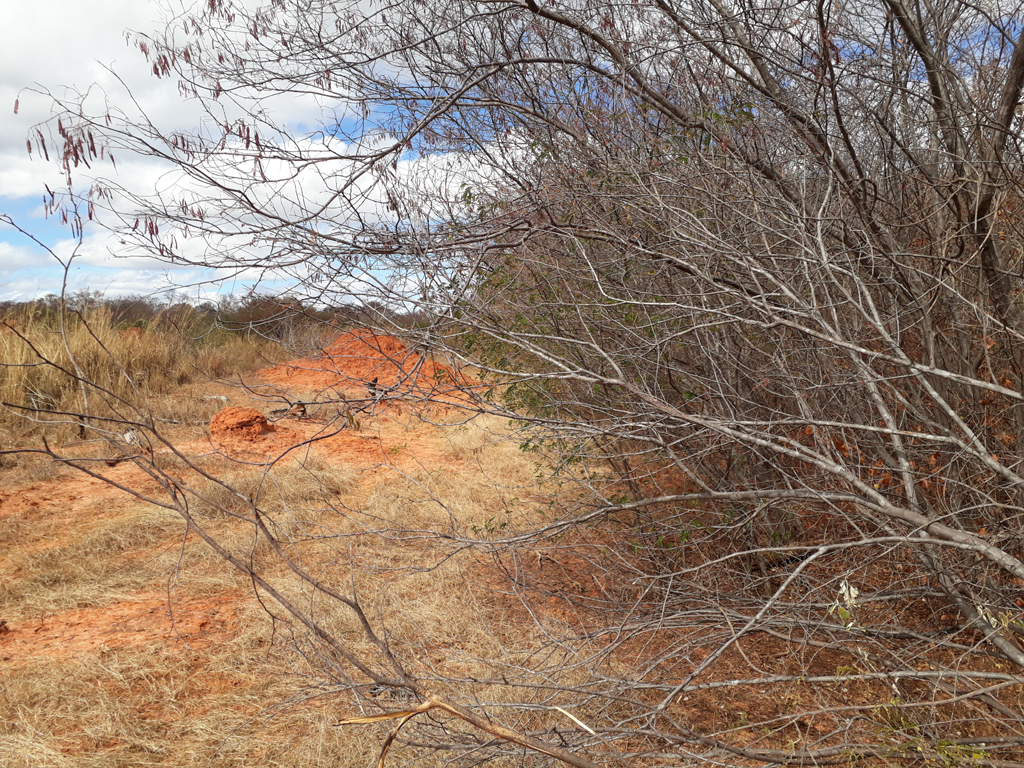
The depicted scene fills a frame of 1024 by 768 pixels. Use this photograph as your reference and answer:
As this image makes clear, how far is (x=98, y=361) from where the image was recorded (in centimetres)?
1013

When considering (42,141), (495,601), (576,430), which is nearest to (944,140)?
(576,430)

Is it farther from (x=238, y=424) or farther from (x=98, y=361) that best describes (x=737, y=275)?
(x=98, y=361)

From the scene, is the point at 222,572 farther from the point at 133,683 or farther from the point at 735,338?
the point at 735,338

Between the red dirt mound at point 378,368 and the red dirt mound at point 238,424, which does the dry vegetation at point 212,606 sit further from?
the red dirt mound at point 238,424

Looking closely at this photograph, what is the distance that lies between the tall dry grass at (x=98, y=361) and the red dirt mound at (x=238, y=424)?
550 millimetres

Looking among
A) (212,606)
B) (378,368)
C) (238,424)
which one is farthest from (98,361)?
(378,368)

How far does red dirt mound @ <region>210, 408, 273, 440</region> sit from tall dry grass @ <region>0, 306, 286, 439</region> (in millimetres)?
550

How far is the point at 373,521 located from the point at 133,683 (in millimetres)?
2296

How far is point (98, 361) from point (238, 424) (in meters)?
3.11

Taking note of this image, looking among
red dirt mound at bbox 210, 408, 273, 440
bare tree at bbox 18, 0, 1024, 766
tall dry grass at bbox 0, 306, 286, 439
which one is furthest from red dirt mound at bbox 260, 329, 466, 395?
red dirt mound at bbox 210, 408, 273, 440

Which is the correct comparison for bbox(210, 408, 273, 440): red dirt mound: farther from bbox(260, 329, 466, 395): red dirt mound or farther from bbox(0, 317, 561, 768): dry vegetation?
bbox(260, 329, 466, 395): red dirt mound

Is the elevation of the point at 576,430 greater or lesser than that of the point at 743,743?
greater

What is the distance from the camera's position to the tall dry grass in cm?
847

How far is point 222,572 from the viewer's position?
4.93 meters
